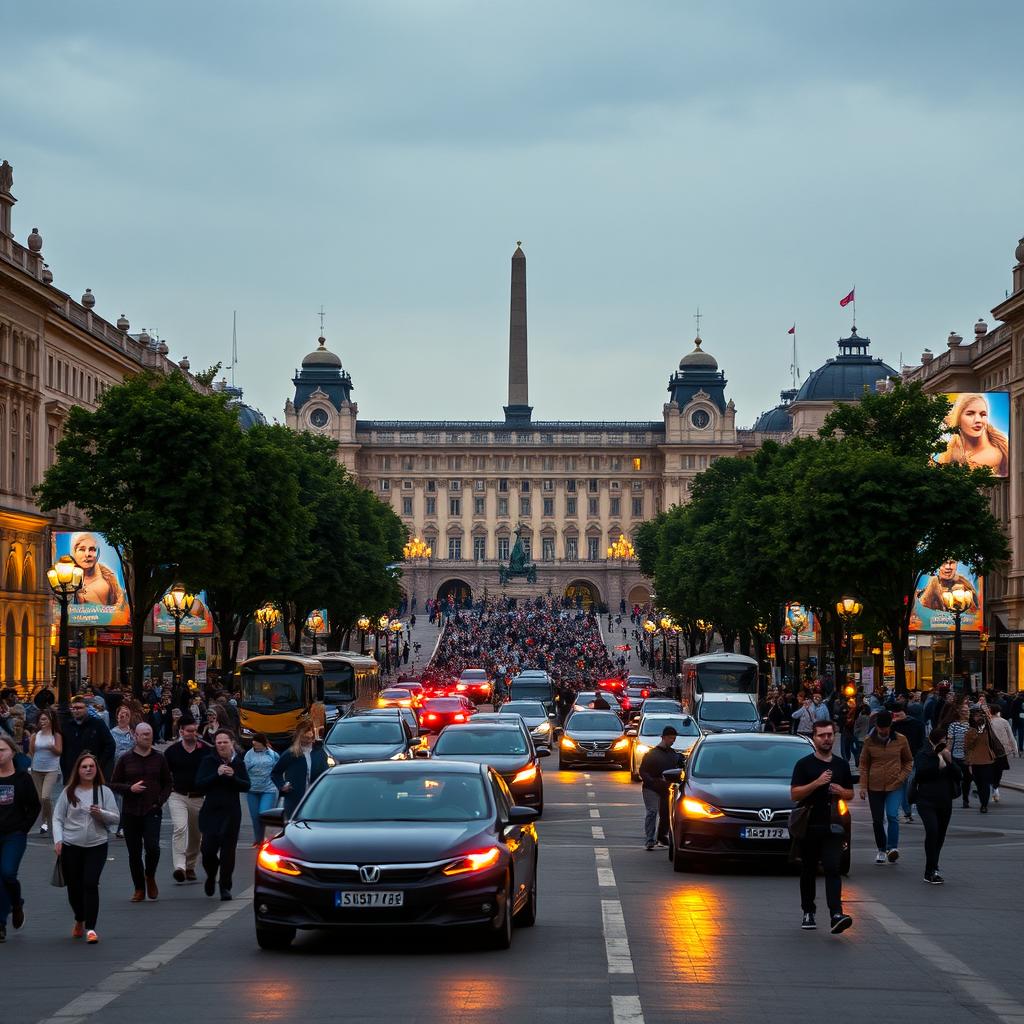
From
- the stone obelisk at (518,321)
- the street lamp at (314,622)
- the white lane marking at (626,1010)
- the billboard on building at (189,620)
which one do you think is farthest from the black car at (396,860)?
the stone obelisk at (518,321)

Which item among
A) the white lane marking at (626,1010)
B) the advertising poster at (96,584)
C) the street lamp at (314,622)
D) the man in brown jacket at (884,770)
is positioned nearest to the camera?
the white lane marking at (626,1010)

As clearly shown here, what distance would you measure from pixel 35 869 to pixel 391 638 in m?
127

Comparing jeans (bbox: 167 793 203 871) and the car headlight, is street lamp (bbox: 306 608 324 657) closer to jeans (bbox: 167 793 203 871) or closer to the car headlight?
jeans (bbox: 167 793 203 871)

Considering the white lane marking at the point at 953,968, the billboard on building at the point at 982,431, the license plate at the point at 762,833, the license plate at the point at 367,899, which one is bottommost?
the white lane marking at the point at 953,968

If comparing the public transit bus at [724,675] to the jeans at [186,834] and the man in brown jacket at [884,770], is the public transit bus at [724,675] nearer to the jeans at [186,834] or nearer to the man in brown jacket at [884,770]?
the man in brown jacket at [884,770]

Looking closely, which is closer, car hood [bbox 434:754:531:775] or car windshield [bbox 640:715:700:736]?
car hood [bbox 434:754:531:775]

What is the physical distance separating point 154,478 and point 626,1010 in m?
47.8

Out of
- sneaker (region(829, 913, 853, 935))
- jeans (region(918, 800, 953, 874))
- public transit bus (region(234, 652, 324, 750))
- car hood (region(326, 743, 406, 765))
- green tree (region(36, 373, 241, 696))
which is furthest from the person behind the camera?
green tree (region(36, 373, 241, 696))

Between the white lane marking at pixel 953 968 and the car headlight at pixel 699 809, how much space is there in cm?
296

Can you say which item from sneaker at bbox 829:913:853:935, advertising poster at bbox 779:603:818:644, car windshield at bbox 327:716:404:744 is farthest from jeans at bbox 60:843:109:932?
advertising poster at bbox 779:603:818:644

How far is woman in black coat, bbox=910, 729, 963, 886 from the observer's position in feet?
68.6

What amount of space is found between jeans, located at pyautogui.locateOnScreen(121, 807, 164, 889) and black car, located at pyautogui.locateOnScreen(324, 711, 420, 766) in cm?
1460

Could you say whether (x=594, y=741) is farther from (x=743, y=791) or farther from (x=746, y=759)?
(x=743, y=791)

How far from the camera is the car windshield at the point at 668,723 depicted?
3934 cm
